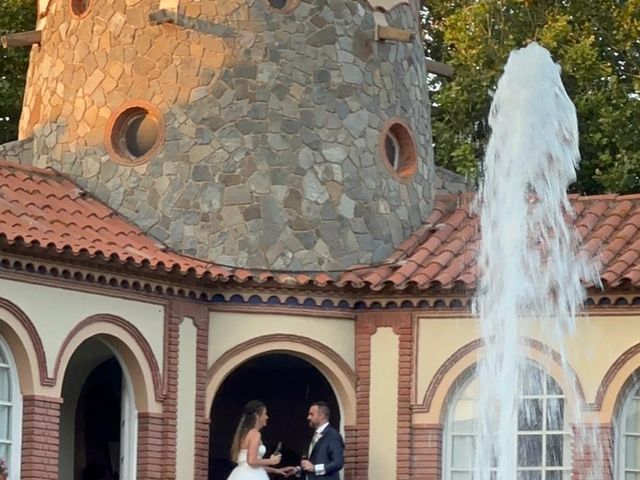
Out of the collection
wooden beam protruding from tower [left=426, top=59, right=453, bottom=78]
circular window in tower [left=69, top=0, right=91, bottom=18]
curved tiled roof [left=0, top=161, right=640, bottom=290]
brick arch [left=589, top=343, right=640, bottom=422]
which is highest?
circular window in tower [left=69, top=0, right=91, bottom=18]

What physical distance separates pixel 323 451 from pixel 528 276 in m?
2.78

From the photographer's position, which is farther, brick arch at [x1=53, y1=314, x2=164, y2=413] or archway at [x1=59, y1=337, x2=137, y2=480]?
archway at [x1=59, y1=337, x2=137, y2=480]

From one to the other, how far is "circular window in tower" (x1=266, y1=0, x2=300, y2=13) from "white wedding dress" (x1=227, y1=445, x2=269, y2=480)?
4975 mm

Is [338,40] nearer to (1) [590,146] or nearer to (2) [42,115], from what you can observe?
(2) [42,115]

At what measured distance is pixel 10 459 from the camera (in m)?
22.6

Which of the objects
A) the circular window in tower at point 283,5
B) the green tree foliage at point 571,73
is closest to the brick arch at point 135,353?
Answer: the circular window in tower at point 283,5

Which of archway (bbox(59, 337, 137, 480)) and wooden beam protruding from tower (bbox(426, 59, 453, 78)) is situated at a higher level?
wooden beam protruding from tower (bbox(426, 59, 453, 78))

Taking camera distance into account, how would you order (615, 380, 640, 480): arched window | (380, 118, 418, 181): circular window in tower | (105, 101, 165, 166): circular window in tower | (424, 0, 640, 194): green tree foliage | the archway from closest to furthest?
(615, 380, 640, 480): arched window → (105, 101, 165, 166): circular window in tower → the archway → (380, 118, 418, 181): circular window in tower → (424, 0, 640, 194): green tree foliage

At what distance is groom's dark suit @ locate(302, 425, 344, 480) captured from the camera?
24.0 meters

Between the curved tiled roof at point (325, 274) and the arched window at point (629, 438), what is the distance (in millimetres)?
1279

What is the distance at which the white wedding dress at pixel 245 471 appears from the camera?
23.8 metres

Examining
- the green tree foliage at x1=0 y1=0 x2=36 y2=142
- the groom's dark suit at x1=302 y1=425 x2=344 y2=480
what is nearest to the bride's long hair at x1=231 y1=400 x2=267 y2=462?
the groom's dark suit at x1=302 y1=425 x2=344 y2=480

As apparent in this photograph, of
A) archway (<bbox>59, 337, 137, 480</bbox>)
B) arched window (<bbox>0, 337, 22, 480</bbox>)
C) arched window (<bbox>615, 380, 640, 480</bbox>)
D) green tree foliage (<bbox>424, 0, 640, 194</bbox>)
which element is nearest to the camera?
arched window (<bbox>0, 337, 22, 480</bbox>)

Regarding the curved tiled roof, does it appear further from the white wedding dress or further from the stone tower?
the white wedding dress
